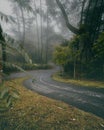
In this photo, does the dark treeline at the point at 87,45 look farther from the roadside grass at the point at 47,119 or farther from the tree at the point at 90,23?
the roadside grass at the point at 47,119

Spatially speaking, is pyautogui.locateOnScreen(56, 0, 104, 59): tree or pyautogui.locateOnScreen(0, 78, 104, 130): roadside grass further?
pyautogui.locateOnScreen(56, 0, 104, 59): tree

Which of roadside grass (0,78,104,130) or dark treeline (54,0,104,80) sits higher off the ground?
dark treeline (54,0,104,80)

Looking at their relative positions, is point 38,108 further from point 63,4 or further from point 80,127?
point 63,4

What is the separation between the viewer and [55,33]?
162 feet

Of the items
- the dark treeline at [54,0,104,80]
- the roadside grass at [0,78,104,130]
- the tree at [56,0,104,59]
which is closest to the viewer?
the roadside grass at [0,78,104,130]

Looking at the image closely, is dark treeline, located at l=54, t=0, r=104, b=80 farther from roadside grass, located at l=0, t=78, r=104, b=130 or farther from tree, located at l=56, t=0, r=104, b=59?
roadside grass, located at l=0, t=78, r=104, b=130

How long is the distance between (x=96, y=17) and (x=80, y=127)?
18943mm

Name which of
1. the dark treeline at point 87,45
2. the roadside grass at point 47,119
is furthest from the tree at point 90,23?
the roadside grass at point 47,119

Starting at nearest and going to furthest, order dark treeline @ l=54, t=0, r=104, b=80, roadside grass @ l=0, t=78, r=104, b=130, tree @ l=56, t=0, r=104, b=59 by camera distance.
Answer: roadside grass @ l=0, t=78, r=104, b=130, dark treeline @ l=54, t=0, r=104, b=80, tree @ l=56, t=0, r=104, b=59

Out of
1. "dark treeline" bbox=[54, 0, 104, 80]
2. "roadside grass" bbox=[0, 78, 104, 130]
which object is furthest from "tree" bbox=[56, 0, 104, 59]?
"roadside grass" bbox=[0, 78, 104, 130]

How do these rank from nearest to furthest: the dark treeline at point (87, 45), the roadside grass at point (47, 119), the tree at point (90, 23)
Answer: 1. the roadside grass at point (47, 119)
2. the dark treeline at point (87, 45)
3. the tree at point (90, 23)

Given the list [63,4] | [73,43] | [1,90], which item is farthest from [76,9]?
[1,90]

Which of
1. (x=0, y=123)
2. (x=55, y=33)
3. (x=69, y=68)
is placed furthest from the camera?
(x=55, y=33)

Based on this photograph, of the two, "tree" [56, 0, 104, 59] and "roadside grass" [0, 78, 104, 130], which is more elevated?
"tree" [56, 0, 104, 59]
